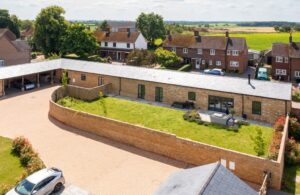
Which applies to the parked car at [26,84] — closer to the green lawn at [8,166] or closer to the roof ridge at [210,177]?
the green lawn at [8,166]

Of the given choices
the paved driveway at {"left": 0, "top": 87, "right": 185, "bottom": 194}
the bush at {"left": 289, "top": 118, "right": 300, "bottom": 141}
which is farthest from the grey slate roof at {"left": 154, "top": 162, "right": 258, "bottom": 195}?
the bush at {"left": 289, "top": 118, "right": 300, "bottom": 141}

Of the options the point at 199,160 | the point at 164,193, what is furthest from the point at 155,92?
the point at 164,193

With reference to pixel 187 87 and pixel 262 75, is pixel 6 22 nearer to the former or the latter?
pixel 262 75

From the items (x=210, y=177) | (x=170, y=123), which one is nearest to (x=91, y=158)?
(x=170, y=123)

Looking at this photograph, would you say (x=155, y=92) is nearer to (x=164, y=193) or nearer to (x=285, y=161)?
(x=285, y=161)

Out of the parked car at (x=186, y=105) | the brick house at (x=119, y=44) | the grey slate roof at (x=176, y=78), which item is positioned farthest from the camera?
the brick house at (x=119, y=44)

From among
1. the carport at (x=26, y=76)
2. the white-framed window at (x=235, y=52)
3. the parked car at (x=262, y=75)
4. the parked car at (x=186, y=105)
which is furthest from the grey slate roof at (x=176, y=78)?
the white-framed window at (x=235, y=52)

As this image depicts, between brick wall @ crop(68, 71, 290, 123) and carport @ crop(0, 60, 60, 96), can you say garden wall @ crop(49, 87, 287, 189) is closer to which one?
brick wall @ crop(68, 71, 290, 123)
